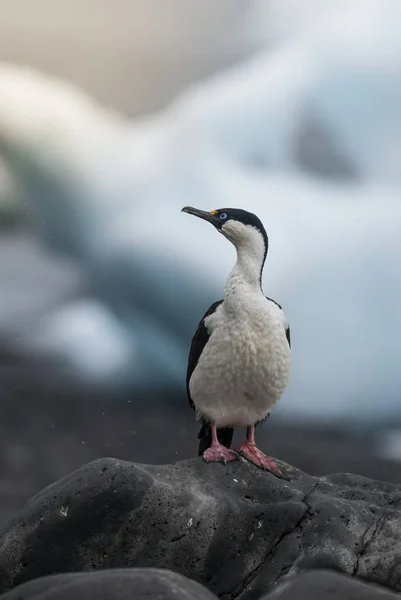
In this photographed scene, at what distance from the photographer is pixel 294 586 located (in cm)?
236

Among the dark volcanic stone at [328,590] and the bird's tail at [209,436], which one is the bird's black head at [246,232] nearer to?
the bird's tail at [209,436]

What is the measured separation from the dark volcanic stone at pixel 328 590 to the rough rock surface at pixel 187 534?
4.65 ft

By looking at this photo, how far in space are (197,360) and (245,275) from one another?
2.00 feet

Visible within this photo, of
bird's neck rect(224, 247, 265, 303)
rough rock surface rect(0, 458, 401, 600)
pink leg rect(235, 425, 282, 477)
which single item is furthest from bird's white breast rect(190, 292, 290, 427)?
rough rock surface rect(0, 458, 401, 600)

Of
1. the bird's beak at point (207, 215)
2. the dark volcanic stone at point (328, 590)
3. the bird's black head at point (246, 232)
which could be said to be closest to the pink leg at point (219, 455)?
the bird's black head at point (246, 232)

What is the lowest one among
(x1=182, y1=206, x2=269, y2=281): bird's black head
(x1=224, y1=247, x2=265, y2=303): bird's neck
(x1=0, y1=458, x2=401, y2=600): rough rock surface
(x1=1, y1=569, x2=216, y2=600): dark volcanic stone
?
(x1=0, y1=458, x2=401, y2=600): rough rock surface

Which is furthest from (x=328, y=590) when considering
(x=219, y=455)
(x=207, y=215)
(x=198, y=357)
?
(x=207, y=215)

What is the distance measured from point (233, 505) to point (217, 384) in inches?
33.2

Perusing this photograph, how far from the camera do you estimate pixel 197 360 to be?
476 centimetres

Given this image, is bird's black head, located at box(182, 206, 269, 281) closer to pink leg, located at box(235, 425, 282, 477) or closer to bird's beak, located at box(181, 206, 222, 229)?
bird's beak, located at box(181, 206, 222, 229)

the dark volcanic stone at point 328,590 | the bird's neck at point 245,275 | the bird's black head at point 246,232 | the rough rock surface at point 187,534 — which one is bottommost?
the rough rock surface at point 187,534

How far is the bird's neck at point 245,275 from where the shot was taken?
462 cm

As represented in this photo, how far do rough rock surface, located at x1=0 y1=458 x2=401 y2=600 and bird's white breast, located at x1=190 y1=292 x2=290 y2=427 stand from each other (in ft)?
2.48

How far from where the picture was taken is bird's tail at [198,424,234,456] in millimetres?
4953
